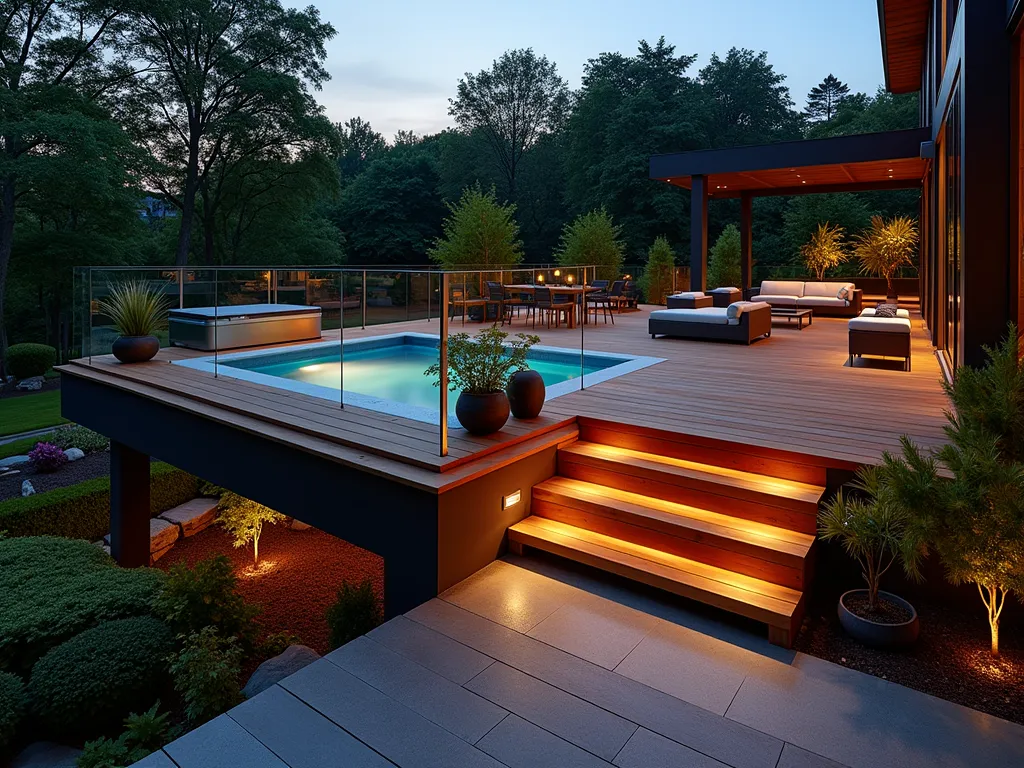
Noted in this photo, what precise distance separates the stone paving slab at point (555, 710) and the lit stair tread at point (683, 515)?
129cm

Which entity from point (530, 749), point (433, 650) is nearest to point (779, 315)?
point (433, 650)

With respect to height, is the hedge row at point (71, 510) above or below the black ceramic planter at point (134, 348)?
below

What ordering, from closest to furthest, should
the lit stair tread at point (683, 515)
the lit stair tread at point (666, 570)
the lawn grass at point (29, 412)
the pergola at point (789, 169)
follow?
the lit stair tread at point (666, 570)
the lit stair tread at point (683, 515)
the pergola at point (789, 169)
the lawn grass at point (29, 412)

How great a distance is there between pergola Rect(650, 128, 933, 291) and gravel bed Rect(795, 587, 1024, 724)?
7840 millimetres

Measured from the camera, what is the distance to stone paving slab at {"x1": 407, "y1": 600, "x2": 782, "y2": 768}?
2404mm

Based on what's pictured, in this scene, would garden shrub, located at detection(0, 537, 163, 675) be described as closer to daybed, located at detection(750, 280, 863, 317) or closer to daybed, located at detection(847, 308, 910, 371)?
daybed, located at detection(847, 308, 910, 371)

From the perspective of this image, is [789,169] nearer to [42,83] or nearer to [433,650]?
[433,650]

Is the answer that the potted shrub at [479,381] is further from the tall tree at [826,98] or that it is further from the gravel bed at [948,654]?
the tall tree at [826,98]

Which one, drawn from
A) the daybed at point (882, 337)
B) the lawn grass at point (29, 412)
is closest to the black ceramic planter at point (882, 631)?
the daybed at point (882, 337)

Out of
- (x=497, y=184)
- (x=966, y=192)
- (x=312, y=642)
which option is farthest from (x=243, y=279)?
(x=497, y=184)

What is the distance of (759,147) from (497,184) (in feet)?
74.2

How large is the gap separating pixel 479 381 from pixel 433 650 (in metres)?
1.72

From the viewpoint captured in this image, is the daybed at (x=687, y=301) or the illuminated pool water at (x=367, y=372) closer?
the illuminated pool water at (x=367, y=372)

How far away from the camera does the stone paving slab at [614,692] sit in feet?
7.89
